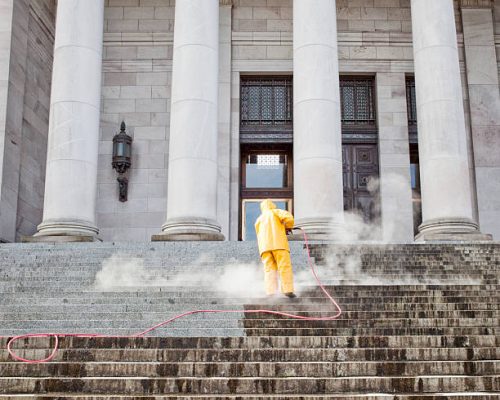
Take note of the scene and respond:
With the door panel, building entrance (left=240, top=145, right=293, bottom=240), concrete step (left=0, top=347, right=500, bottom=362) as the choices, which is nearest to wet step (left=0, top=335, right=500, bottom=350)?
concrete step (left=0, top=347, right=500, bottom=362)

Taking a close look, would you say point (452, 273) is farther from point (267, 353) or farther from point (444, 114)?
point (267, 353)

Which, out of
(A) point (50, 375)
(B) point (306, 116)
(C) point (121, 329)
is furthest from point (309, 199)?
(A) point (50, 375)

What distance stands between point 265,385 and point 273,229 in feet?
18.8

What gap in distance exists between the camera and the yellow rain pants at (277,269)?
48.3 feet

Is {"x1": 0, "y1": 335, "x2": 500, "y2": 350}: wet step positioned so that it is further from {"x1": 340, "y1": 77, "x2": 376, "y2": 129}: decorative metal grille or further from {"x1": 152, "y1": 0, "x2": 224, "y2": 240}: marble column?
{"x1": 340, "y1": 77, "x2": 376, "y2": 129}: decorative metal grille

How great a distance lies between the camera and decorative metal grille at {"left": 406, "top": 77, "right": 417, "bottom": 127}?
1145 inches

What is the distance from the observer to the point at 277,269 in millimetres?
15391

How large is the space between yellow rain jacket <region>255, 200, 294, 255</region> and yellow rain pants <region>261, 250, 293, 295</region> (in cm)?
16

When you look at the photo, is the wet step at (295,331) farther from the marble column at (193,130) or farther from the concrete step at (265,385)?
the marble column at (193,130)

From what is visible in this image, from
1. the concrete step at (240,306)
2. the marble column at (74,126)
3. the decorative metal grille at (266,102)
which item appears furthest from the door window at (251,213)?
the concrete step at (240,306)

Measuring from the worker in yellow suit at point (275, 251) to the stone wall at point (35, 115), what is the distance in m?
12.8

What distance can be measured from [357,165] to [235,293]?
14.8m

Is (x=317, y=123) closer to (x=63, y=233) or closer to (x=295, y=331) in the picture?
(x=63, y=233)

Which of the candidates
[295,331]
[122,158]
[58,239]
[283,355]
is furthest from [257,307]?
[122,158]
